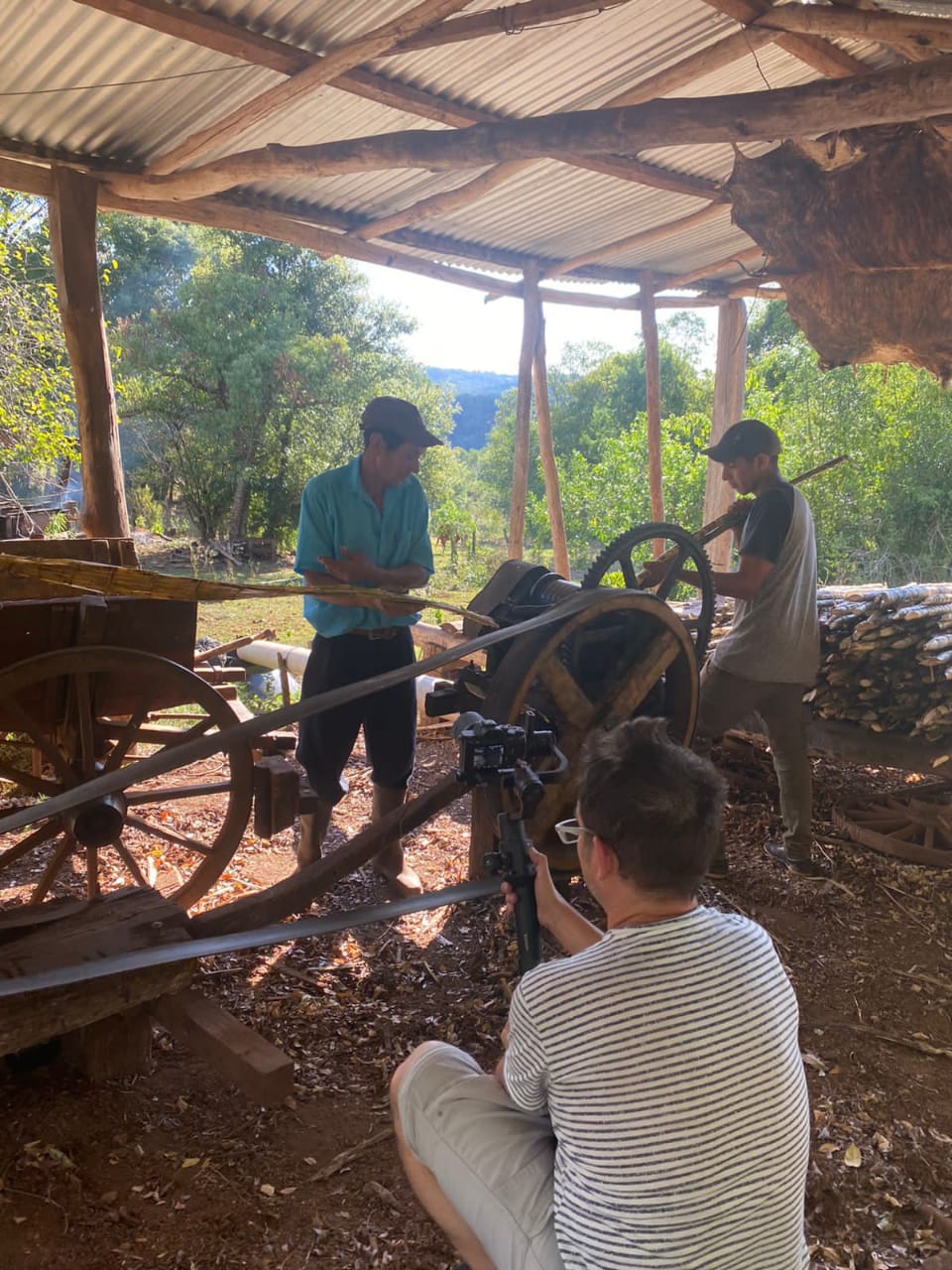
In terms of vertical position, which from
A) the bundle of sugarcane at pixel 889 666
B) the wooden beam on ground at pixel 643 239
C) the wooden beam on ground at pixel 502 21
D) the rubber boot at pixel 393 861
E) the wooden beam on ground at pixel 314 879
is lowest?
the rubber boot at pixel 393 861

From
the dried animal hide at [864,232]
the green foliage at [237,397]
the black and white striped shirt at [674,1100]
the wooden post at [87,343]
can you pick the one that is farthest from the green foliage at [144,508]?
the black and white striped shirt at [674,1100]

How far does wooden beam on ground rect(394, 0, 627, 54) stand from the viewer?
3.57 meters

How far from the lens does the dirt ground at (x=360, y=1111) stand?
217 cm

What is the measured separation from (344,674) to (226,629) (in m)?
8.91

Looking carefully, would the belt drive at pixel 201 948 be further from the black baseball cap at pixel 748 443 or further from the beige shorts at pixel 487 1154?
the black baseball cap at pixel 748 443

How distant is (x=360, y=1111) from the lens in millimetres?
2662

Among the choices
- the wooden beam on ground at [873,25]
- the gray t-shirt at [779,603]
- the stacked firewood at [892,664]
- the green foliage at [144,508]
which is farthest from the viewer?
the green foliage at [144,508]

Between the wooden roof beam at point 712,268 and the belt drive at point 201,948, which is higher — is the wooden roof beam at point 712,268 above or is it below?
above

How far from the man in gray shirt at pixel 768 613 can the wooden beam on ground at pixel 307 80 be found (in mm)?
2139

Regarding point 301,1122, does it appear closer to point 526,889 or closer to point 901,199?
point 526,889

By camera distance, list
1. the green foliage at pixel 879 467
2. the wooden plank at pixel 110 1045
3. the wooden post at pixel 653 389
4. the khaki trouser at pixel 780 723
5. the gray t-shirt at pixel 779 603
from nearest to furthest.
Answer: the wooden plank at pixel 110 1045 → the gray t-shirt at pixel 779 603 → the khaki trouser at pixel 780 723 → the wooden post at pixel 653 389 → the green foliage at pixel 879 467

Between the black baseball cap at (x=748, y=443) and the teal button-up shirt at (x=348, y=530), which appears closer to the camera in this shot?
the teal button-up shirt at (x=348, y=530)

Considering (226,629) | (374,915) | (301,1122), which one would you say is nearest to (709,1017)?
(374,915)

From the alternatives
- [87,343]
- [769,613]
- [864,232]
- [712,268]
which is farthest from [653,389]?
[87,343]
